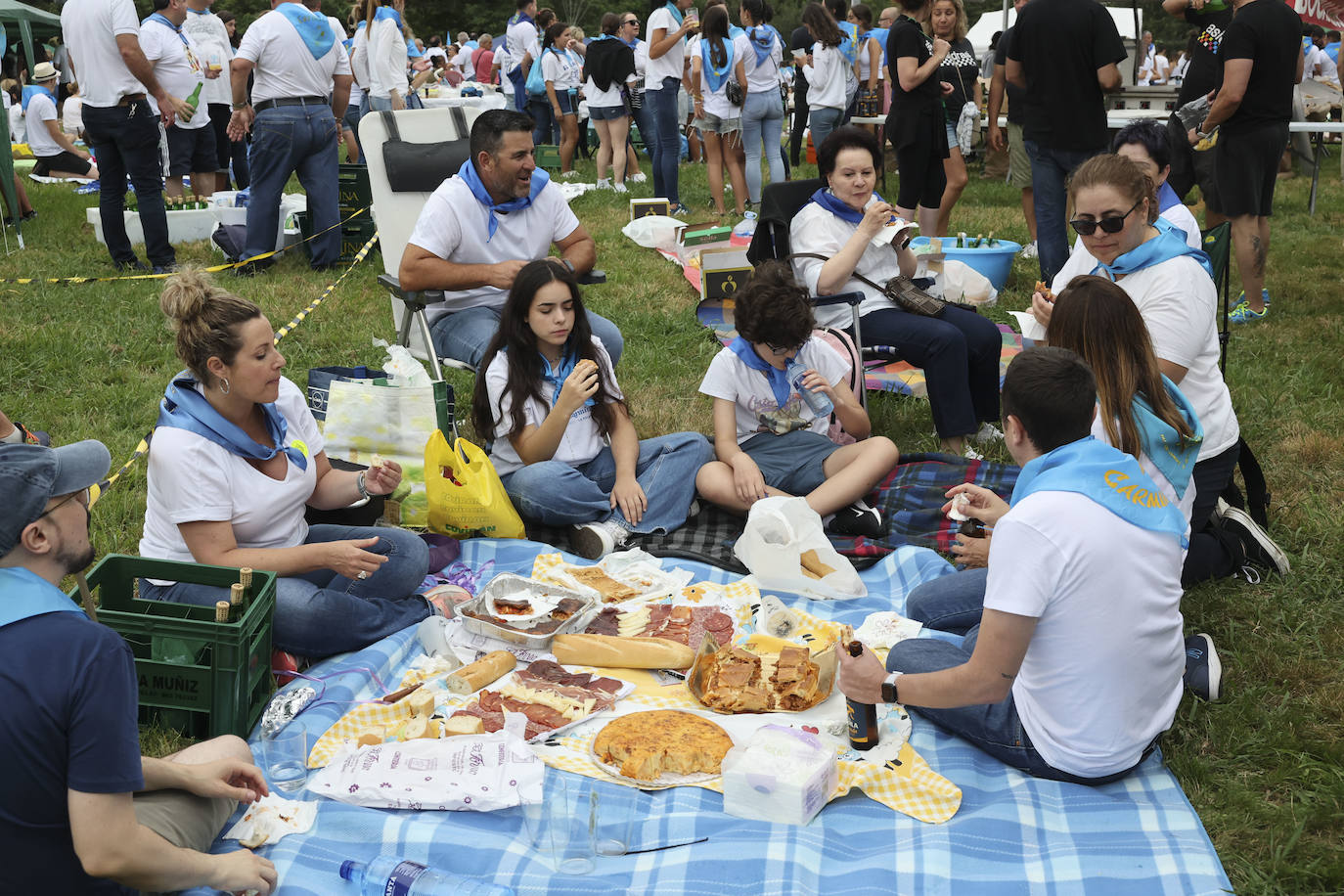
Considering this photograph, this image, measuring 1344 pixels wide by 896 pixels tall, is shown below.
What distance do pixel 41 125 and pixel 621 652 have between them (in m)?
12.7

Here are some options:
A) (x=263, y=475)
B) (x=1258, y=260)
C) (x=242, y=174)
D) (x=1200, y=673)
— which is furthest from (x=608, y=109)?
(x=1200, y=673)

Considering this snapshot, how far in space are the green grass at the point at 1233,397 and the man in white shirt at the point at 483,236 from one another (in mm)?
630

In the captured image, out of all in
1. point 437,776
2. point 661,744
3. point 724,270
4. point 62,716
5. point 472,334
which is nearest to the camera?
point 62,716

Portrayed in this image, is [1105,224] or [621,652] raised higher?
[1105,224]

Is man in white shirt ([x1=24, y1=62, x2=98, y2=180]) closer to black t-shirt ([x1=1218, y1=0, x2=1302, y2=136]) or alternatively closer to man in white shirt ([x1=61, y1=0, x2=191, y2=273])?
man in white shirt ([x1=61, y1=0, x2=191, y2=273])

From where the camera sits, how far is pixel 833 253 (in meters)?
5.38

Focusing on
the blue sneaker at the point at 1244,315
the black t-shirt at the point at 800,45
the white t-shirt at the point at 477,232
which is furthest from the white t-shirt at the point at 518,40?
the blue sneaker at the point at 1244,315

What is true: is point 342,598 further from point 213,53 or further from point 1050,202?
point 213,53

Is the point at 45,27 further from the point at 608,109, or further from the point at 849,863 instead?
the point at 849,863

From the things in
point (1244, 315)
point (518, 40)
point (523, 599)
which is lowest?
point (523, 599)

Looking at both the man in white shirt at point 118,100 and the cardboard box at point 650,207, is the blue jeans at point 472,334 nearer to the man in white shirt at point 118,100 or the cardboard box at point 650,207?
the man in white shirt at point 118,100

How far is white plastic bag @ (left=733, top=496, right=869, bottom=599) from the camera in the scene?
158 inches

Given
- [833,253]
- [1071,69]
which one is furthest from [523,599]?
[1071,69]

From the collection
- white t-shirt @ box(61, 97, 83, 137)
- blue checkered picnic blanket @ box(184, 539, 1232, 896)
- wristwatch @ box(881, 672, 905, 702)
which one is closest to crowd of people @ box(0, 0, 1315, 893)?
wristwatch @ box(881, 672, 905, 702)
